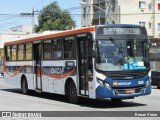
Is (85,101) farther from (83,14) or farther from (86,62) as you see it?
(83,14)

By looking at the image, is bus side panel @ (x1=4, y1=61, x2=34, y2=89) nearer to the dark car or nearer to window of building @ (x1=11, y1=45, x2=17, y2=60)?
window of building @ (x1=11, y1=45, x2=17, y2=60)

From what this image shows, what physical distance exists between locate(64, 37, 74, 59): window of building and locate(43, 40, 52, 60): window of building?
5.60ft

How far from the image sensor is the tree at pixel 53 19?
235 feet

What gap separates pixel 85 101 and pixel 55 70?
1895 millimetres

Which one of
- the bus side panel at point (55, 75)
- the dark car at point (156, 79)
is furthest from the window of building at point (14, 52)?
the dark car at point (156, 79)

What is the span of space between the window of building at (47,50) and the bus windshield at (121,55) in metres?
4.38

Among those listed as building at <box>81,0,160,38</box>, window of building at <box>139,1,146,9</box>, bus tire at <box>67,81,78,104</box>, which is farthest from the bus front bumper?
window of building at <box>139,1,146,9</box>

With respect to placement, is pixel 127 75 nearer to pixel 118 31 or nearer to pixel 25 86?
pixel 118 31

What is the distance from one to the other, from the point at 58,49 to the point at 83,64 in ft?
7.90

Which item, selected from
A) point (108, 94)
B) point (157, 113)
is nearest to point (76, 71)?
point (108, 94)

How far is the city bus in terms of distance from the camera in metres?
15.4

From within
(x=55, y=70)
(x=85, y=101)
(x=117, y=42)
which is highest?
(x=117, y=42)

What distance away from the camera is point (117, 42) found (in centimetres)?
1573

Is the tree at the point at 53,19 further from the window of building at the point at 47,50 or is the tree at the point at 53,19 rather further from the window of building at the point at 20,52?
the window of building at the point at 47,50
